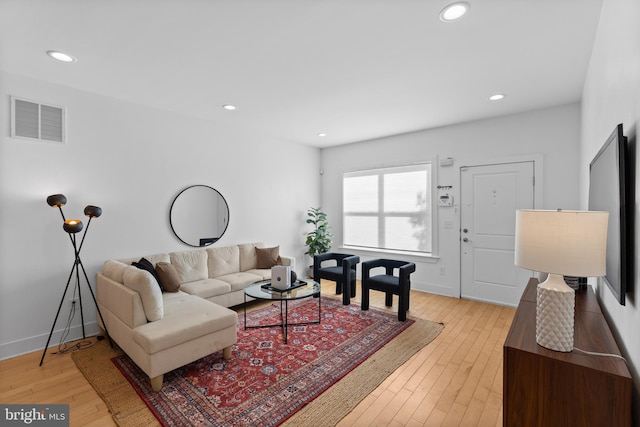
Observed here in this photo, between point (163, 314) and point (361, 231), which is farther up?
point (361, 231)

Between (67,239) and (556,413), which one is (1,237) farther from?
(556,413)

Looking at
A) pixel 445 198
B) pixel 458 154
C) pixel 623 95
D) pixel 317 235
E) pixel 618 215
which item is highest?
pixel 458 154

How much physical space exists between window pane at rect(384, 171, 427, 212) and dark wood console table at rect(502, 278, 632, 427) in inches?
143

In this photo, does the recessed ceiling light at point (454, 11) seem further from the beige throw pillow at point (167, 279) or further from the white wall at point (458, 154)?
the beige throw pillow at point (167, 279)

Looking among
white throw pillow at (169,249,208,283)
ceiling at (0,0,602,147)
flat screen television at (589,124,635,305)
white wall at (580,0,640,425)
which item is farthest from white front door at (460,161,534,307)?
white throw pillow at (169,249,208,283)

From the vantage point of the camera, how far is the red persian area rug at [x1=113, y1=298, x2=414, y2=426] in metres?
1.98

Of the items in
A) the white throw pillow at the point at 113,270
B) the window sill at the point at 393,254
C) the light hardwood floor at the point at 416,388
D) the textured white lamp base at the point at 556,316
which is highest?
the textured white lamp base at the point at 556,316

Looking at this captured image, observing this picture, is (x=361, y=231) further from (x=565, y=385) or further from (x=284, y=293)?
(x=565, y=385)

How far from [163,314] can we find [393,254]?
12.2ft

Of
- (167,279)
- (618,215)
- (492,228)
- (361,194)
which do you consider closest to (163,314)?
(167,279)

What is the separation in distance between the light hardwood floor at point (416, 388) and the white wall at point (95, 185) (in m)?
0.52

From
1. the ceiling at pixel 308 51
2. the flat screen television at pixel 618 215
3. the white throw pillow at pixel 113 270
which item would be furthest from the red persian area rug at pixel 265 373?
the ceiling at pixel 308 51

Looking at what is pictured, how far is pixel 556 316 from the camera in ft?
4.00

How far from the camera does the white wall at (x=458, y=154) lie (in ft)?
11.8
